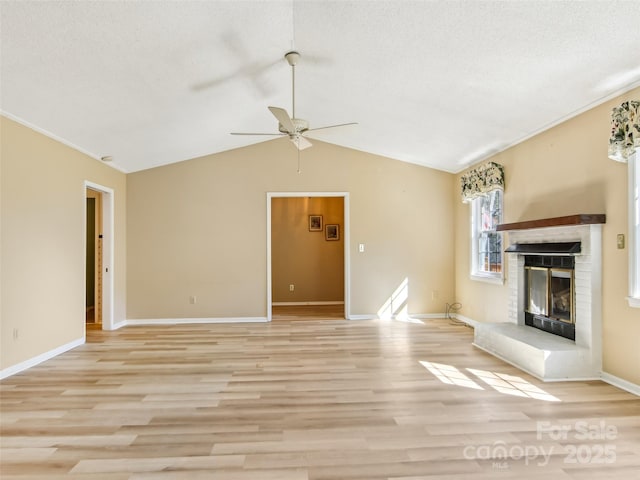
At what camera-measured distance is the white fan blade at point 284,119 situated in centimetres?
317

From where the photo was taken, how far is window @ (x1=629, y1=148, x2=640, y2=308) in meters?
2.95

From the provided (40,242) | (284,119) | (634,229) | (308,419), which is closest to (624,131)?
(634,229)

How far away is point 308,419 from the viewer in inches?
101

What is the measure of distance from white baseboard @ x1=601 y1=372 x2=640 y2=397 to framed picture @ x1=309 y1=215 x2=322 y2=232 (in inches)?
221

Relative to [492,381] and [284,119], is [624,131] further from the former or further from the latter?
[284,119]

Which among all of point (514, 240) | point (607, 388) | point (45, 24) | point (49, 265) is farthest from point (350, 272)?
point (45, 24)

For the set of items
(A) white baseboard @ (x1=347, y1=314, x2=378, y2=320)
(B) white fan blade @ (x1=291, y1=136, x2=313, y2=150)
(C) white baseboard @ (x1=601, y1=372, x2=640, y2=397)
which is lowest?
(A) white baseboard @ (x1=347, y1=314, x2=378, y2=320)

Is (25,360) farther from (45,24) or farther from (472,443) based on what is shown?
(472,443)

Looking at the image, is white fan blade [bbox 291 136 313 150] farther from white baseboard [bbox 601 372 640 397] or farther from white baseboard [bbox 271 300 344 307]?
white baseboard [bbox 271 300 344 307]

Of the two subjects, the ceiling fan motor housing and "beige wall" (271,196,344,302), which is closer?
the ceiling fan motor housing

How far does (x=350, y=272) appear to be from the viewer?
20.5 feet

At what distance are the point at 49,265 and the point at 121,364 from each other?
145 centimetres

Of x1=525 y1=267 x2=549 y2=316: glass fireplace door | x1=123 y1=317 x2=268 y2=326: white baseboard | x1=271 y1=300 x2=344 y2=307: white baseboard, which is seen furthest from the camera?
x1=271 y1=300 x2=344 y2=307: white baseboard

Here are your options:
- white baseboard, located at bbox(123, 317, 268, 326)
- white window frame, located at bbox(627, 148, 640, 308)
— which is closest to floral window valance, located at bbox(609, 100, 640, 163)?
white window frame, located at bbox(627, 148, 640, 308)
